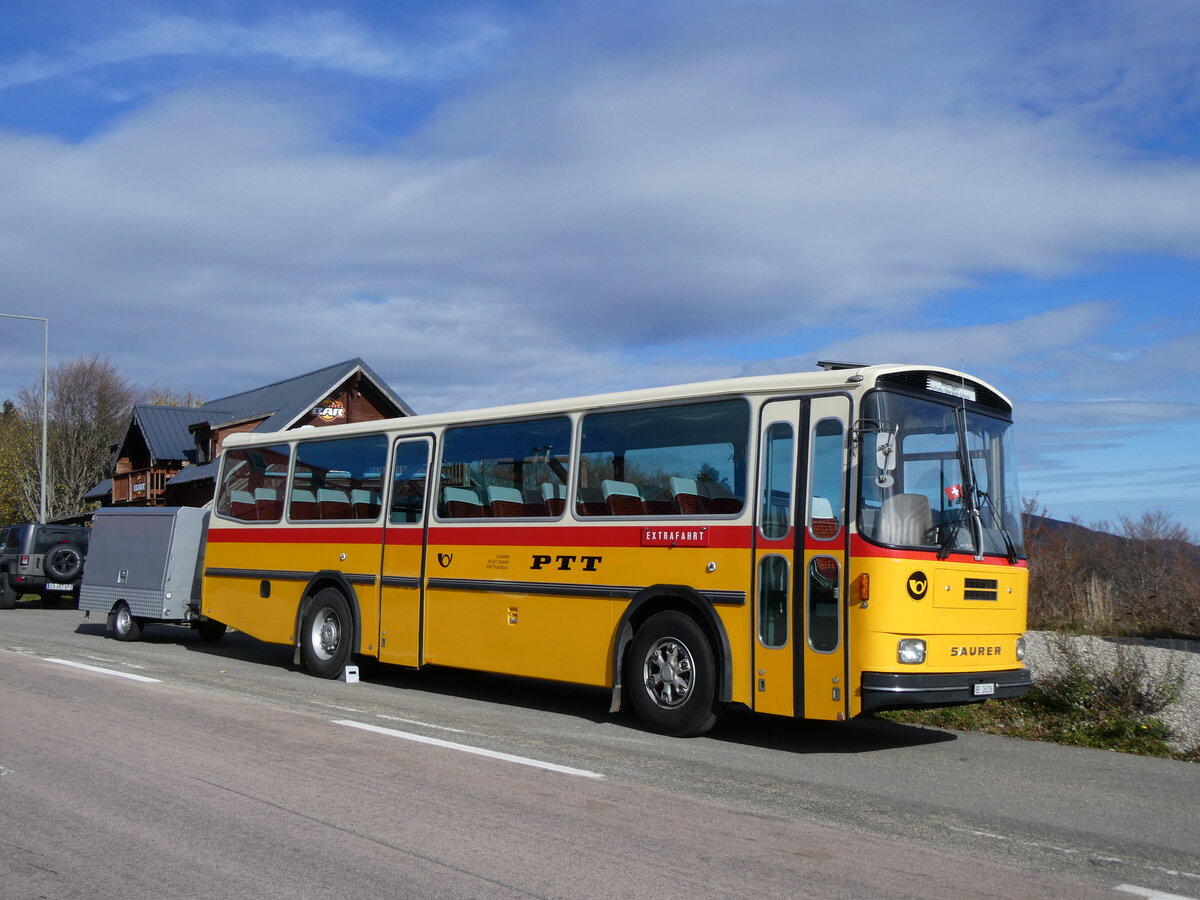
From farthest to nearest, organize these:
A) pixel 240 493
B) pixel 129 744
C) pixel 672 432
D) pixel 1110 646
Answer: pixel 240 493 < pixel 1110 646 < pixel 672 432 < pixel 129 744

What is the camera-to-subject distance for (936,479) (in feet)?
29.5

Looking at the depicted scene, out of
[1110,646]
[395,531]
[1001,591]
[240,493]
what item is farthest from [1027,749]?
[240,493]

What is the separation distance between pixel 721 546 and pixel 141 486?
44.3 meters

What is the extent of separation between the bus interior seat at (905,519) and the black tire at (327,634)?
6.77 m

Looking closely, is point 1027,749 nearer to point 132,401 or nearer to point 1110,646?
point 1110,646

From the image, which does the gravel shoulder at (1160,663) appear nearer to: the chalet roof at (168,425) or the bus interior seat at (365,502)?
the bus interior seat at (365,502)

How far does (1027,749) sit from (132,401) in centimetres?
7205

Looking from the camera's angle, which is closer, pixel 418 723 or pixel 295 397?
pixel 418 723

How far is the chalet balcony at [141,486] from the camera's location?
4822cm

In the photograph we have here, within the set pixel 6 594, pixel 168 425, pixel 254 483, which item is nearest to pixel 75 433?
pixel 168 425

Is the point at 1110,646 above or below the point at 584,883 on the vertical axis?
above

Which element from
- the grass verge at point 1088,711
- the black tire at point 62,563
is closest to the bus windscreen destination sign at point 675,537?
the grass verge at point 1088,711

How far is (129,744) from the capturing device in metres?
8.63

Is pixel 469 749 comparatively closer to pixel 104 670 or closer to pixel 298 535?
pixel 298 535
